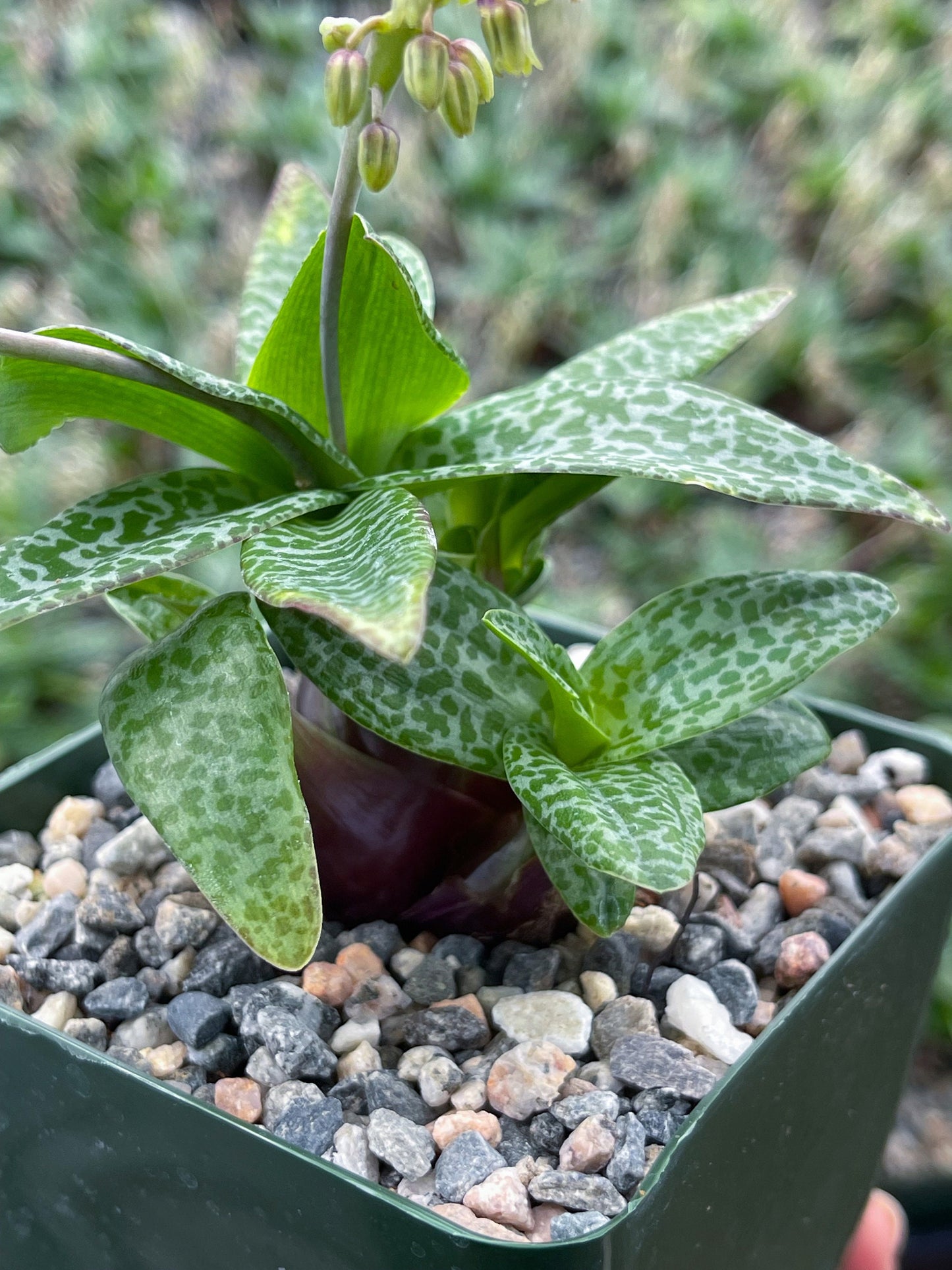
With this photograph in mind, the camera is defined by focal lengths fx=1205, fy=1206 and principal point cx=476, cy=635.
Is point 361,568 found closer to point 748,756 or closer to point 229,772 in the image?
point 229,772

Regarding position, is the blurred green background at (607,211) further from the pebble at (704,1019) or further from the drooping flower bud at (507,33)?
the drooping flower bud at (507,33)

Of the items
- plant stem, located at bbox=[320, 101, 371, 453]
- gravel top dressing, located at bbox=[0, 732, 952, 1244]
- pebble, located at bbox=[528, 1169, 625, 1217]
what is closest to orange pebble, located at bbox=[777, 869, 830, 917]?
gravel top dressing, located at bbox=[0, 732, 952, 1244]

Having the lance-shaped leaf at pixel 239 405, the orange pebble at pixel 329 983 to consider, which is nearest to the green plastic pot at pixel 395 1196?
the orange pebble at pixel 329 983

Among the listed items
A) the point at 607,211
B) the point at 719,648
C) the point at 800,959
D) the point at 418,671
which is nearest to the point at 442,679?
the point at 418,671

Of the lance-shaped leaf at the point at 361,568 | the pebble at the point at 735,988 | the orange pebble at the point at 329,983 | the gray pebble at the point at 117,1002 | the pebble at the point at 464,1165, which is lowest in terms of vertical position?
the gray pebble at the point at 117,1002

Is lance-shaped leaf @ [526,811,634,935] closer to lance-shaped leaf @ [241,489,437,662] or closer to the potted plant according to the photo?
the potted plant
